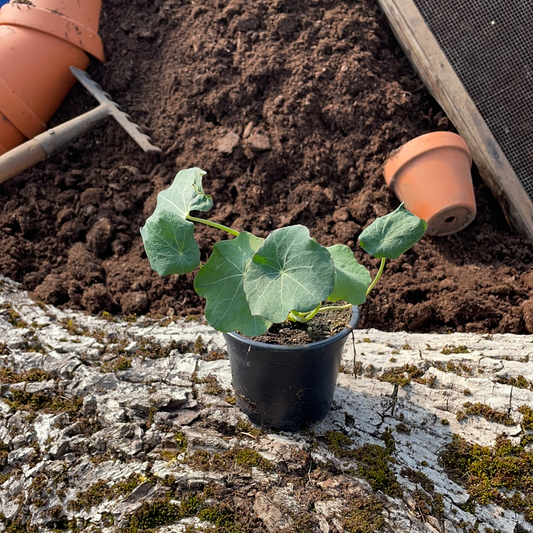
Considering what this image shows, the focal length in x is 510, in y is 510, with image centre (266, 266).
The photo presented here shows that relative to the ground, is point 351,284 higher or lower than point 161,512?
higher

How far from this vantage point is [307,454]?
1.48m

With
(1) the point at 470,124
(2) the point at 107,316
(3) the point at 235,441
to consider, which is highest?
(1) the point at 470,124

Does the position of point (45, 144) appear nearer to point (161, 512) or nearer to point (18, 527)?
point (18, 527)

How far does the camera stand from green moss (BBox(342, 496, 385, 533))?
50.2 inches

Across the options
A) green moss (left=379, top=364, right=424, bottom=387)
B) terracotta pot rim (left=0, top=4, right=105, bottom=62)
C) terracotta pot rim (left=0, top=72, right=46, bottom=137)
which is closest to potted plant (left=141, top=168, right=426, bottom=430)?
green moss (left=379, top=364, right=424, bottom=387)

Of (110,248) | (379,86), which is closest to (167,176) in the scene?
(110,248)

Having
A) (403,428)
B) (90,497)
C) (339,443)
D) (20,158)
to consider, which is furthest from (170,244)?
(20,158)

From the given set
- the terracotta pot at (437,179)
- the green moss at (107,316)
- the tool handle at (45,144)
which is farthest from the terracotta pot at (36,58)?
the terracotta pot at (437,179)

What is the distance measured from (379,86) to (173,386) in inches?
86.3

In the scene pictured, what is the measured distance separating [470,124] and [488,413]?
5.80ft

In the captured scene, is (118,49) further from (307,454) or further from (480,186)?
(307,454)

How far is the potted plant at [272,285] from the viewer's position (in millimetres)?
1242

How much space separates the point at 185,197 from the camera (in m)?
1.48

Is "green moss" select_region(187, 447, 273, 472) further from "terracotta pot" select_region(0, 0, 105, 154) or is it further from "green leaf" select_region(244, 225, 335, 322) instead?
"terracotta pot" select_region(0, 0, 105, 154)
